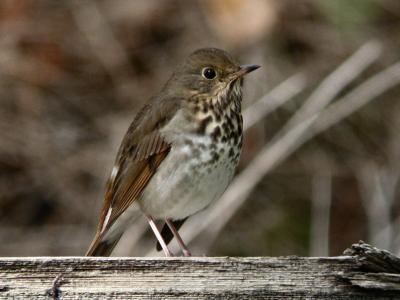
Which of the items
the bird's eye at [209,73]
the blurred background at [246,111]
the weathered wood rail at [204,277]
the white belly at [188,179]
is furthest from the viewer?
the blurred background at [246,111]

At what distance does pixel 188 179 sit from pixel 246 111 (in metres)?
1.49

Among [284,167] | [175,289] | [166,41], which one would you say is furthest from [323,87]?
[175,289]

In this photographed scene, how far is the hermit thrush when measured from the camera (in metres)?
2.93

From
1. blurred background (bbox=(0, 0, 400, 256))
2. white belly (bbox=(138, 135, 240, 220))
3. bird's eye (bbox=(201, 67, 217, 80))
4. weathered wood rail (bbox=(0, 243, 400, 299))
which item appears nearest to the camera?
weathered wood rail (bbox=(0, 243, 400, 299))

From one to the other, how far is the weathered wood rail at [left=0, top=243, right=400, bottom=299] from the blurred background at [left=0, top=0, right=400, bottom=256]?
85.8 inches

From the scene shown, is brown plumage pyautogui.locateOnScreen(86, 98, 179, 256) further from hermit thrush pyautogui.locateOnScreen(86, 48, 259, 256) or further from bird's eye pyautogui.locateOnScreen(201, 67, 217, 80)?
bird's eye pyautogui.locateOnScreen(201, 67, 217, 80)

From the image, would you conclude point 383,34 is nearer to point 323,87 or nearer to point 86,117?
point 323,87

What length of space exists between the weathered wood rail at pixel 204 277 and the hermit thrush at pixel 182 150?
831 millimetres

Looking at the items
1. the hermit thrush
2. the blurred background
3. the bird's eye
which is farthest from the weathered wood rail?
the blurred background

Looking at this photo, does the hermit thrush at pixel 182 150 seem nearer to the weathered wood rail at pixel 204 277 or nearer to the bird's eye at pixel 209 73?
the bird's eye at pixel 209 73

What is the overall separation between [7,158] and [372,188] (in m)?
1.94

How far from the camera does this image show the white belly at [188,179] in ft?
9.59

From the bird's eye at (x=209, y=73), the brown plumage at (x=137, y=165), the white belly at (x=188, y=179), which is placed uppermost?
the bird's eye at (x=209, y=73)

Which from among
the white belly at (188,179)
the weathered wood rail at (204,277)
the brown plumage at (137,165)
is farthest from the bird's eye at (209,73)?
the weathered wood rail at (204,277)
